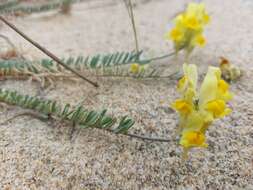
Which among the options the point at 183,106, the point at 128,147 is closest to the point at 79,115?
the point at 128,147

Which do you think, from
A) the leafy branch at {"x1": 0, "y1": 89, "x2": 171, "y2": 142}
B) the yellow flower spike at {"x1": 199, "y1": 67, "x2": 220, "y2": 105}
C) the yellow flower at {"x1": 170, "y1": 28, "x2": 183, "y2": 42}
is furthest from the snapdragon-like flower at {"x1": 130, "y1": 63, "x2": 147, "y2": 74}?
the yellow flower spike at {"x1": 199, "y1": 67, "x2": 220, "y2": 105}

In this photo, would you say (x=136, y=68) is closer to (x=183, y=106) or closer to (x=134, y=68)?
(x=134, y=68)

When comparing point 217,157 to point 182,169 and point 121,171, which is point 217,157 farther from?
point 121,171

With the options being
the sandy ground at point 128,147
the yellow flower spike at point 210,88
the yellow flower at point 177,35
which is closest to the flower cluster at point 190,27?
the yellow flower at point 177,35

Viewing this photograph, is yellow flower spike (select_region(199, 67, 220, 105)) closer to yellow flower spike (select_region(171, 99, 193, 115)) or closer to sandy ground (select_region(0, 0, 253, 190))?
yellow flower spike (select_region(171, 99, 193, 115))

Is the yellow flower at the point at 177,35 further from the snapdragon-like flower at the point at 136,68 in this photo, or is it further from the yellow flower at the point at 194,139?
the yellow flower at the point at 194,139

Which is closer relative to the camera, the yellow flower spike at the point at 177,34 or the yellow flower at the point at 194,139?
the yellow flower at the point at 194,139
